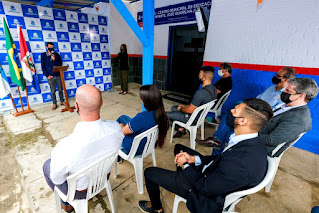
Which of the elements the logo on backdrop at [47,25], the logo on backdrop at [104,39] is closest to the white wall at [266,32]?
the logo on backdrop at [104,39]

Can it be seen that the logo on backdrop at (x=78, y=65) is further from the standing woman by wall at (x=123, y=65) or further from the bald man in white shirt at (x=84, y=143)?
the bald man in white shirt at (x=84, y=143)

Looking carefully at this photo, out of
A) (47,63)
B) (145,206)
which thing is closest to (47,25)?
(47,63)

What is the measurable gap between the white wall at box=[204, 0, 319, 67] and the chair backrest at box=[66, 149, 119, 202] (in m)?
3.23

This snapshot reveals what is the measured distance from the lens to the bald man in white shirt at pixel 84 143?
99 cm

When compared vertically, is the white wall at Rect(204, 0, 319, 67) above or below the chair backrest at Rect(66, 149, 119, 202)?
above

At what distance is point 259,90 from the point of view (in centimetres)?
303

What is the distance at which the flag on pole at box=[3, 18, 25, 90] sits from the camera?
311 cm

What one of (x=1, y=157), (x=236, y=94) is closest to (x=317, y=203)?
(x=236, y=94)

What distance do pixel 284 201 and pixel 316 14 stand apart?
2.76m

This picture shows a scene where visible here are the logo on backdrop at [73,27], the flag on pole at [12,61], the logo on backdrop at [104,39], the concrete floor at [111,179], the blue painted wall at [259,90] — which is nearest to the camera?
the concrete floor at [111,179]

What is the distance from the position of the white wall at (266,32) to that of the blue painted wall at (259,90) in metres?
0.23

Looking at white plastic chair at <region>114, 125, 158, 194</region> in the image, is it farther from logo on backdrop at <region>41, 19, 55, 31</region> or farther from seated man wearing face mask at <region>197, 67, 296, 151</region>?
logo on backdrop at <region>41, 19, 55, 31</region>

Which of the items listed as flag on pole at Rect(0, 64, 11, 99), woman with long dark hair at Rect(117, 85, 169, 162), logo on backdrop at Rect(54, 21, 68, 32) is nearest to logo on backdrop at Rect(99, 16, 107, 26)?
logo on backdrop at Rect(54, 21, 68, 32)

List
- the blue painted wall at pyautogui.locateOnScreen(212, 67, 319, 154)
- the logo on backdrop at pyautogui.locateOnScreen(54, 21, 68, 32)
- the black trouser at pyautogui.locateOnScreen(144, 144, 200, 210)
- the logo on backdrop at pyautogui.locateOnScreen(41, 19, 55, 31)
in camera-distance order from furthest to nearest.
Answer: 1. the logo on backdrop at pyautogui.locateOnScreen(54, 21, 68, 32)
2. the logo on backdrop at pyautogui.locateOnScreen(41, 19, 55, 31)
3. the blue painted wall at pyautogui.locateOnScreen(212, 67, 319, 154)
4. the black trouser at pyautogui.locateOnScreen(144, 144, 200, 210)
